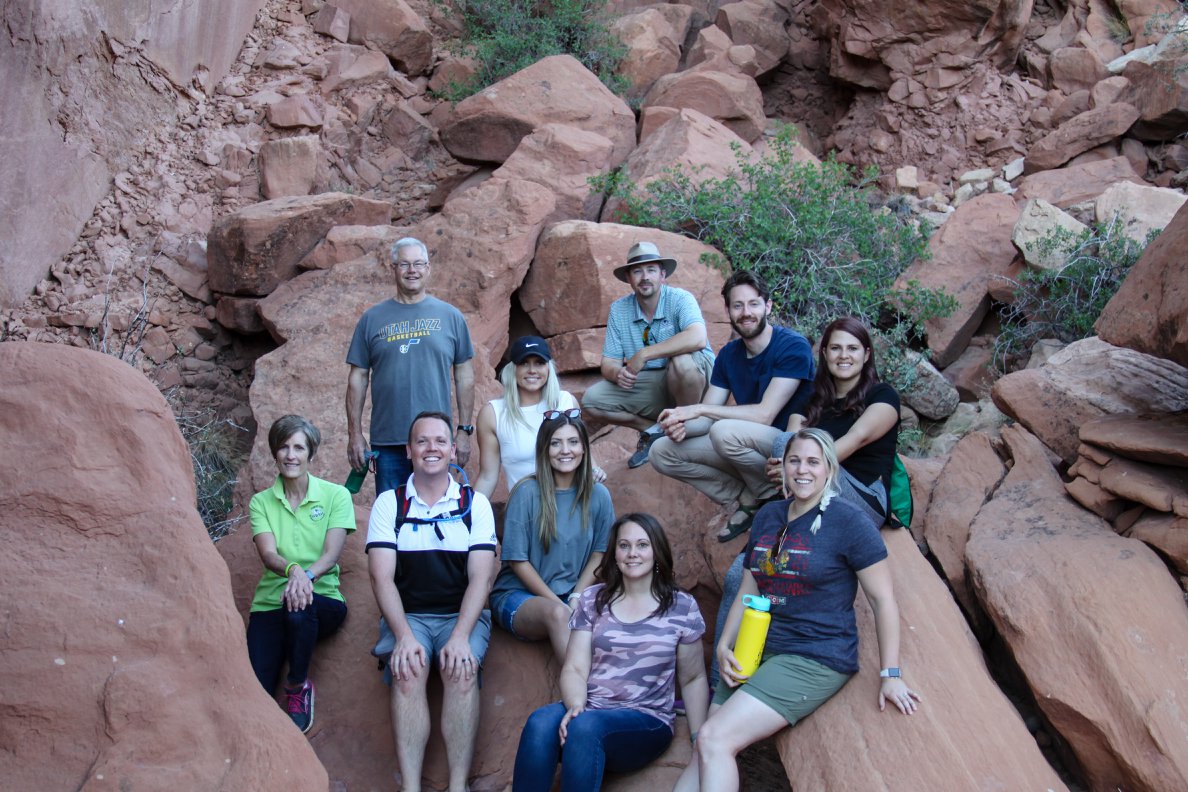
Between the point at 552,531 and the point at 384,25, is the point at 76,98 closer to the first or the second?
the point at 384,25

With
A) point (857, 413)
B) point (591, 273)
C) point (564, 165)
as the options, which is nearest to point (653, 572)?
point (857, 413)

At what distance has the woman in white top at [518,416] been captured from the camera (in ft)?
16.0

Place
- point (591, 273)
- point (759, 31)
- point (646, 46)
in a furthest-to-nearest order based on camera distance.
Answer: point (759, 31) → point (646, 46) → point (591, 273)

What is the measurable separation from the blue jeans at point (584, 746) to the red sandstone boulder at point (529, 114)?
674cm

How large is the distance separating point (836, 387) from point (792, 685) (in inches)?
53.6

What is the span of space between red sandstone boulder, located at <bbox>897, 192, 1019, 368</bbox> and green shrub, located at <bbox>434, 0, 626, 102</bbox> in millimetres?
4668

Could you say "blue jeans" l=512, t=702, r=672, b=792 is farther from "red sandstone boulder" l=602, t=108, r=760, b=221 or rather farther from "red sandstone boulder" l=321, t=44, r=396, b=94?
"red sandstone boulder" l=321, t=44, r=396, b=94

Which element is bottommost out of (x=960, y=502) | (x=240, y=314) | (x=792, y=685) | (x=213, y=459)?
(x=213, y=459)

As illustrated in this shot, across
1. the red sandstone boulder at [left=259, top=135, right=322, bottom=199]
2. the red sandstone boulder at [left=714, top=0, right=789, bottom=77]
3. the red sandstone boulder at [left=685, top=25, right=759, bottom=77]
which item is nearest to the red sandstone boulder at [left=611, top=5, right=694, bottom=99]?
the red sandstone boulder at [left=685, top=25, right=759, bottom=77]

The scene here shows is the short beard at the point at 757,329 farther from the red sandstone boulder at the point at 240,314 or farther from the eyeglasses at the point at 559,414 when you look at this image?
the red sandstone boulder at the point at 240,314

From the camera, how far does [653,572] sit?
3.98m

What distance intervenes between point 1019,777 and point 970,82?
363 inches

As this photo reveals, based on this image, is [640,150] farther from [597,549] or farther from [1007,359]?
[597,549]

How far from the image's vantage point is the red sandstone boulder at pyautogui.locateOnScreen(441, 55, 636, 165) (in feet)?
31.9
